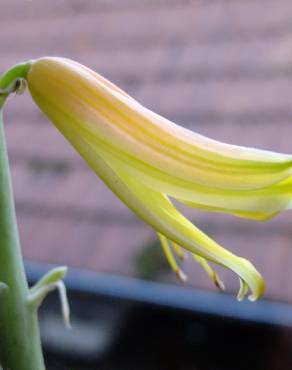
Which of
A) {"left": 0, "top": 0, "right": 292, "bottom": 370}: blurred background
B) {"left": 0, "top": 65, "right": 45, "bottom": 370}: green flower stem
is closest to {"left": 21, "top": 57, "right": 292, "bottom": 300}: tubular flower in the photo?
{"left": 0, "top": 65, "right": 45, "bottom": 370}: green flower stem

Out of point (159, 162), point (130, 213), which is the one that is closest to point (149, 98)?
point (130, 213)

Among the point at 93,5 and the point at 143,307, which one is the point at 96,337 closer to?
the point at 143,307

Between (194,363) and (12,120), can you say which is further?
(12,120)

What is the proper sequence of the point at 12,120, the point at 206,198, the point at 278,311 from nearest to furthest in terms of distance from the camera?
the point at 206,198
the point at 278,311
the point at 12,120

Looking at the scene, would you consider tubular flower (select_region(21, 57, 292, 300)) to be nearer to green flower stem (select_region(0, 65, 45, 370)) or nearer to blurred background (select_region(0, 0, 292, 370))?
green flower stem (select_region(0, 65, 45, 370))

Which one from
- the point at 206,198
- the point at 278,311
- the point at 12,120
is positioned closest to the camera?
the point at 206,198

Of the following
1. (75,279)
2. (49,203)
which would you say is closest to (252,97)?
(49,203)

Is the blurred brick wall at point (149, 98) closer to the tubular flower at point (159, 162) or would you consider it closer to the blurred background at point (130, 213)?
the blurred background at point (130, 213)

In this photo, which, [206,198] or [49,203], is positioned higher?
[49,203]
